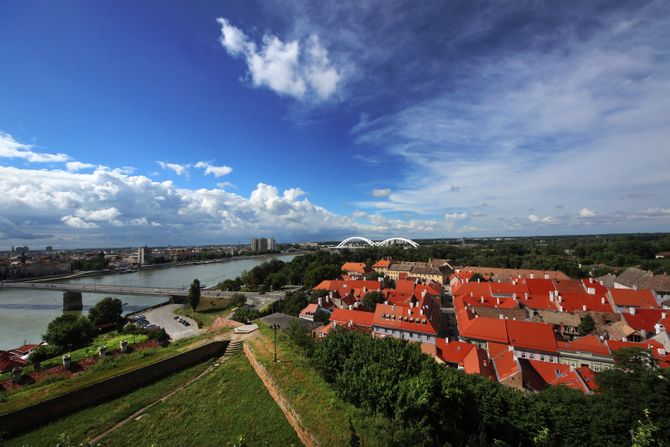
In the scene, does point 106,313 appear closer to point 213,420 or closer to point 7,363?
point 7,363

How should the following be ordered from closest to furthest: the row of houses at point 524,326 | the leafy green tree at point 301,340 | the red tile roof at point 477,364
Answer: the leafy green tree at point 301,340, the red tile roof at point 477,364, the row of houses at point 524,326

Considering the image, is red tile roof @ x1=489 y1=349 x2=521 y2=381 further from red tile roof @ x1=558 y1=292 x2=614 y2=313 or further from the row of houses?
red tile roof @ x1=558 y1=292 x2=614 y2=313

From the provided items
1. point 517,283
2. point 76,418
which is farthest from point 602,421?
point 517,283

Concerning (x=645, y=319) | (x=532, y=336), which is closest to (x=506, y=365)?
(x=532, y=336)

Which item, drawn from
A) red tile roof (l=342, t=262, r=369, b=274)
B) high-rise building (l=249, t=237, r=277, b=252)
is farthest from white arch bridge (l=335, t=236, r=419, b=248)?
red tile roof (l=342, t=262, r=369, b=274)

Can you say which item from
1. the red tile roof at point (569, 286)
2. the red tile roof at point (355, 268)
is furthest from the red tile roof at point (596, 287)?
the red tile roof at point (355, 268)

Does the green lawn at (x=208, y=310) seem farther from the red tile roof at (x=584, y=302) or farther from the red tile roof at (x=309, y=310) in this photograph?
the red tile roof at (x=584, y=302)
